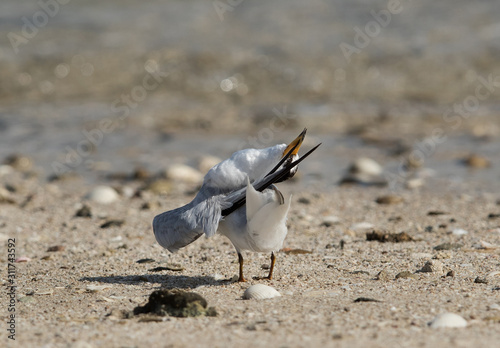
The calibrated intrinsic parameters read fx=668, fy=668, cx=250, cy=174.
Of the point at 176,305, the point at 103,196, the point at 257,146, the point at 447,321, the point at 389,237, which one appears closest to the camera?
the point at 447,321

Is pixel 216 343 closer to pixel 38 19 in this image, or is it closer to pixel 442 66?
pixel 442 66

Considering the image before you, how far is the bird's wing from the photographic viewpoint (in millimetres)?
3480

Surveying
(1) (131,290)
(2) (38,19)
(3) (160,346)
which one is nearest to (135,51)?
(2) (38,19)

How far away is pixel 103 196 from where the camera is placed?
6227 mm

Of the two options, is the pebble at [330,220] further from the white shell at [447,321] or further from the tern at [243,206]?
the white shell at [447,321]

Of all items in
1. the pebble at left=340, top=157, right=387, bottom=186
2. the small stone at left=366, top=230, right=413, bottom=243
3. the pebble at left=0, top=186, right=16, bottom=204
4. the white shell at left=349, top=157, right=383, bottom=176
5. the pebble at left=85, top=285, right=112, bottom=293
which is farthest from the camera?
the white shell at left=349, top=157, right=383, bottom=176

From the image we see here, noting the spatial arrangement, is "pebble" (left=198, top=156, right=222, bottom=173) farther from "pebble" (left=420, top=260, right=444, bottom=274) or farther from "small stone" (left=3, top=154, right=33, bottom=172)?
"pebble" (left=420, top=260, right=444, bottom=274)

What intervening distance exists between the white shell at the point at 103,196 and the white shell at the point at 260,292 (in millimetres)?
3140

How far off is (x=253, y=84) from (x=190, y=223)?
9417 mm

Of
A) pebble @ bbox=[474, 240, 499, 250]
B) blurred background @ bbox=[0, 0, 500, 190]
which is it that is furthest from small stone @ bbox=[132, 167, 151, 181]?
pebble @ bbox=[474, 240, 499, 250]

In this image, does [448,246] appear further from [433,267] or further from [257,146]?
[257,146]

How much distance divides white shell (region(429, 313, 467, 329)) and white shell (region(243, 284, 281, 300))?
867mm

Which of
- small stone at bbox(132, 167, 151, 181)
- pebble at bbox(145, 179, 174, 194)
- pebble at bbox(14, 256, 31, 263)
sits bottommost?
pebble at bbox(14, 256, 31, 263)

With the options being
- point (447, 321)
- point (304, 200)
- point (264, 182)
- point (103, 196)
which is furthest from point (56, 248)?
point (447, 321)
